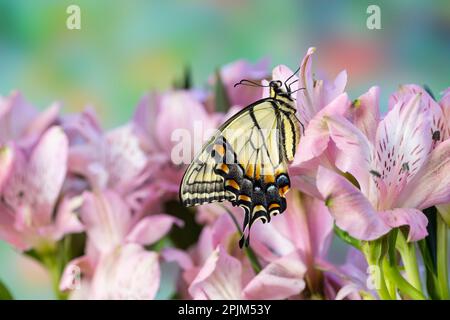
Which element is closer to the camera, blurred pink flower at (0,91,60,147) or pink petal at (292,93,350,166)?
pink petal at (292,93,350,166)

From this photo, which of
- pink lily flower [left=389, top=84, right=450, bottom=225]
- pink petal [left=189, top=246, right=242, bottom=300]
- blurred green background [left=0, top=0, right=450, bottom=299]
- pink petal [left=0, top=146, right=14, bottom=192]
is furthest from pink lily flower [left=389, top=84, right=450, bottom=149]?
blurred green background [left=0, top=0, right=450, bottom=299]

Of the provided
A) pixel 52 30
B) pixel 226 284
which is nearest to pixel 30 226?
pixel 226 284

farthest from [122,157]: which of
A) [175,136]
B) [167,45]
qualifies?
[167,45]

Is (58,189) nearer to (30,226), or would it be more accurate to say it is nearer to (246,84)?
(30,226)

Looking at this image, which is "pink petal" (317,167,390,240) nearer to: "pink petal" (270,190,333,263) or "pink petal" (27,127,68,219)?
"pink petal" (270,190,333,263)

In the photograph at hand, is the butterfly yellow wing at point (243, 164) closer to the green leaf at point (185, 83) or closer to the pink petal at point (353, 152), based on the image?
the pink petal at point (353, 152)
